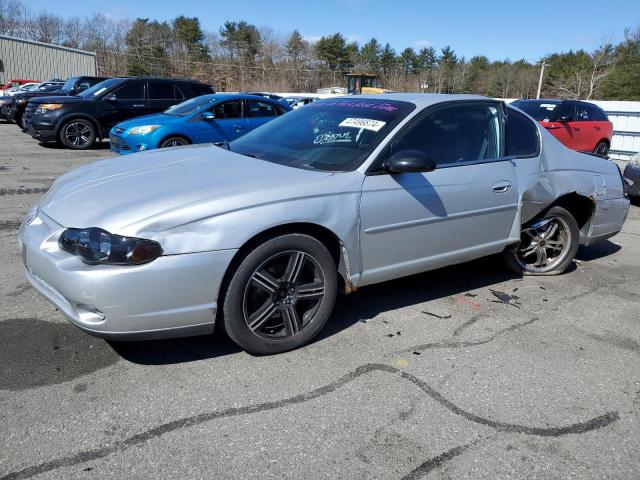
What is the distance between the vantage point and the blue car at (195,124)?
31.9ft

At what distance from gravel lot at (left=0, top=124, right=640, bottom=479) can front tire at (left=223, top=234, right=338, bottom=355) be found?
135 mm

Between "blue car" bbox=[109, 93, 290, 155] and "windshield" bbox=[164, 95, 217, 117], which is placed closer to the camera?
"blue car" bbox=[109, 93, 290, 155]

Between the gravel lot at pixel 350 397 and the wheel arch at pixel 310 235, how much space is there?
440 millimetres

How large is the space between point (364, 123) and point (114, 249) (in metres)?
2.01

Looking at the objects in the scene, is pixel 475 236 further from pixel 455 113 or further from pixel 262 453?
pixel 262 453

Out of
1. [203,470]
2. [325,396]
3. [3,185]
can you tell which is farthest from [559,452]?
[3,185]

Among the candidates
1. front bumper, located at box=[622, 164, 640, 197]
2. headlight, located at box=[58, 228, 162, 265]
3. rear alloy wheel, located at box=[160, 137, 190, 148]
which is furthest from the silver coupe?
rear alloy wheel, located at box=[160, 137, 190, 148]

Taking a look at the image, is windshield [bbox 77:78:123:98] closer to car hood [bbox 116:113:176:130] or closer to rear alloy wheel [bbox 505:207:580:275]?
car hood [bbox 116:113:176:130]

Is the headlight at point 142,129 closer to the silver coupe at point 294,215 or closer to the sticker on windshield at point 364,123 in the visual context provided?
the silver coupe at point 294,215

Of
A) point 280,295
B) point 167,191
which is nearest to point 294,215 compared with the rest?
point 280,295

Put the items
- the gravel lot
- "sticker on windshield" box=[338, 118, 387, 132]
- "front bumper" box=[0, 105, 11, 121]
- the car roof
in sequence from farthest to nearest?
1. "front bumper" box=[0, 105, 11, 121]
2. the car roof
3. "sticker on windshield" box=[338, 118, 387, 132]
4. the gravel lot

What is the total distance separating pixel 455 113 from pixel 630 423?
249 cm

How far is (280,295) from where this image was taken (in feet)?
10.8

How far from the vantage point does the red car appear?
12.0 metres
